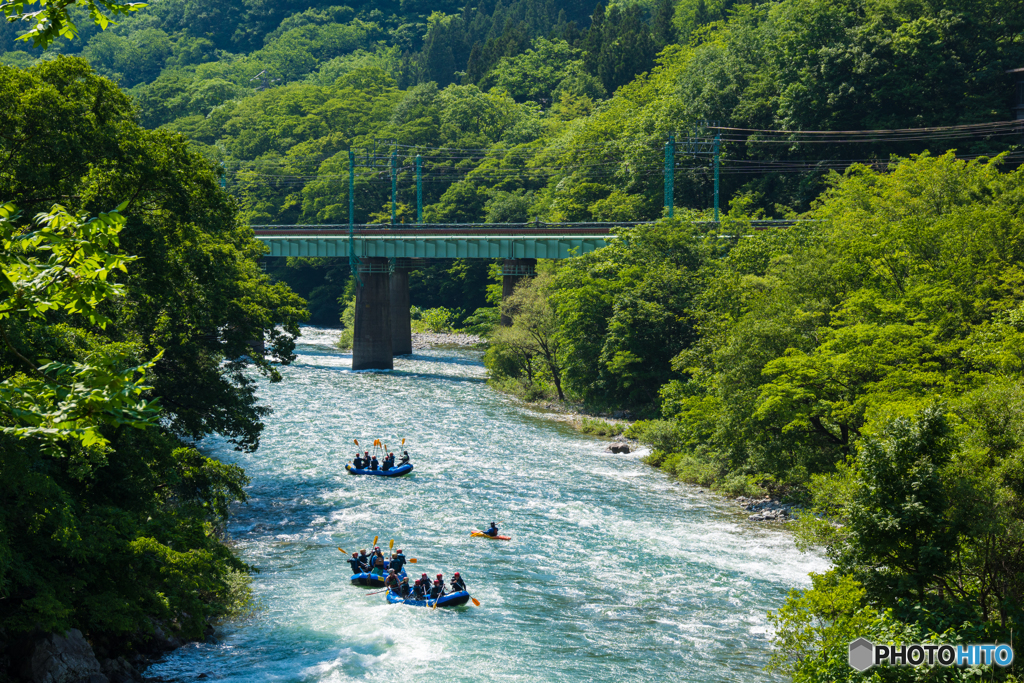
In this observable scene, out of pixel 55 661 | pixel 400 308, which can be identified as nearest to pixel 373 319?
pixel 400 308

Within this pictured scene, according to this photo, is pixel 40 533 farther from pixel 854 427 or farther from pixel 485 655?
pixel 854 427

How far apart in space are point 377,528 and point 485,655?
10.7 metres

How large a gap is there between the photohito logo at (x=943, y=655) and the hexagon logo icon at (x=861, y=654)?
0.05 metres

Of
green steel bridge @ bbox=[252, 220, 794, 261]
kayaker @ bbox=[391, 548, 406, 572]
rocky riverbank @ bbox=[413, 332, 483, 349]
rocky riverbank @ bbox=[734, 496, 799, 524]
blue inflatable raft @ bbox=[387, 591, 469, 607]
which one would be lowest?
blue inflatable raft @ bbox=[387, 591, 469, 607]

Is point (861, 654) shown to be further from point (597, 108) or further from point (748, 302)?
point (597, 108)

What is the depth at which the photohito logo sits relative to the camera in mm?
16672

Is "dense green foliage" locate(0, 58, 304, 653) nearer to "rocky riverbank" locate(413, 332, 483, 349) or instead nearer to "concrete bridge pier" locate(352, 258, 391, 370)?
"concrete bridge pier" locate(352, 258, 391, 370)

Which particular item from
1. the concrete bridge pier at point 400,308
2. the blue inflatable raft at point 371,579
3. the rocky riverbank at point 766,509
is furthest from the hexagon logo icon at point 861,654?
the concrete bridge pier at point 400,308

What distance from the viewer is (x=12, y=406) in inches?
348

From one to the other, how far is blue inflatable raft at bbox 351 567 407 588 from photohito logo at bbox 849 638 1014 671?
44.2ft

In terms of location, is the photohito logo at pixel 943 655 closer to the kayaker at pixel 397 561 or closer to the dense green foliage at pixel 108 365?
the kayaker at pixel 397 561

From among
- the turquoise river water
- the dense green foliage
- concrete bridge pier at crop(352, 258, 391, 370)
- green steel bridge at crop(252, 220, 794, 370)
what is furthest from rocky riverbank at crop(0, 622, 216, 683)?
concrete bridge pier at crop(352, 258, 391, 370)

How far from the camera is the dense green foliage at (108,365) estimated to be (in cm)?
888

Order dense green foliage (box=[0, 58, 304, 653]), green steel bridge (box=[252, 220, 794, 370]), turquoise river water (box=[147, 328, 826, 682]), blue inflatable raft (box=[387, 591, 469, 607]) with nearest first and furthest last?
dense green foliage (box=[0, 58, 304, 653]), turquoise river water (box=[147, 328, 826, 682]), blue inflatable raft (box=[387, 591, 469, 607]), green steel bridge (box=[252, 220, 794, 370])
